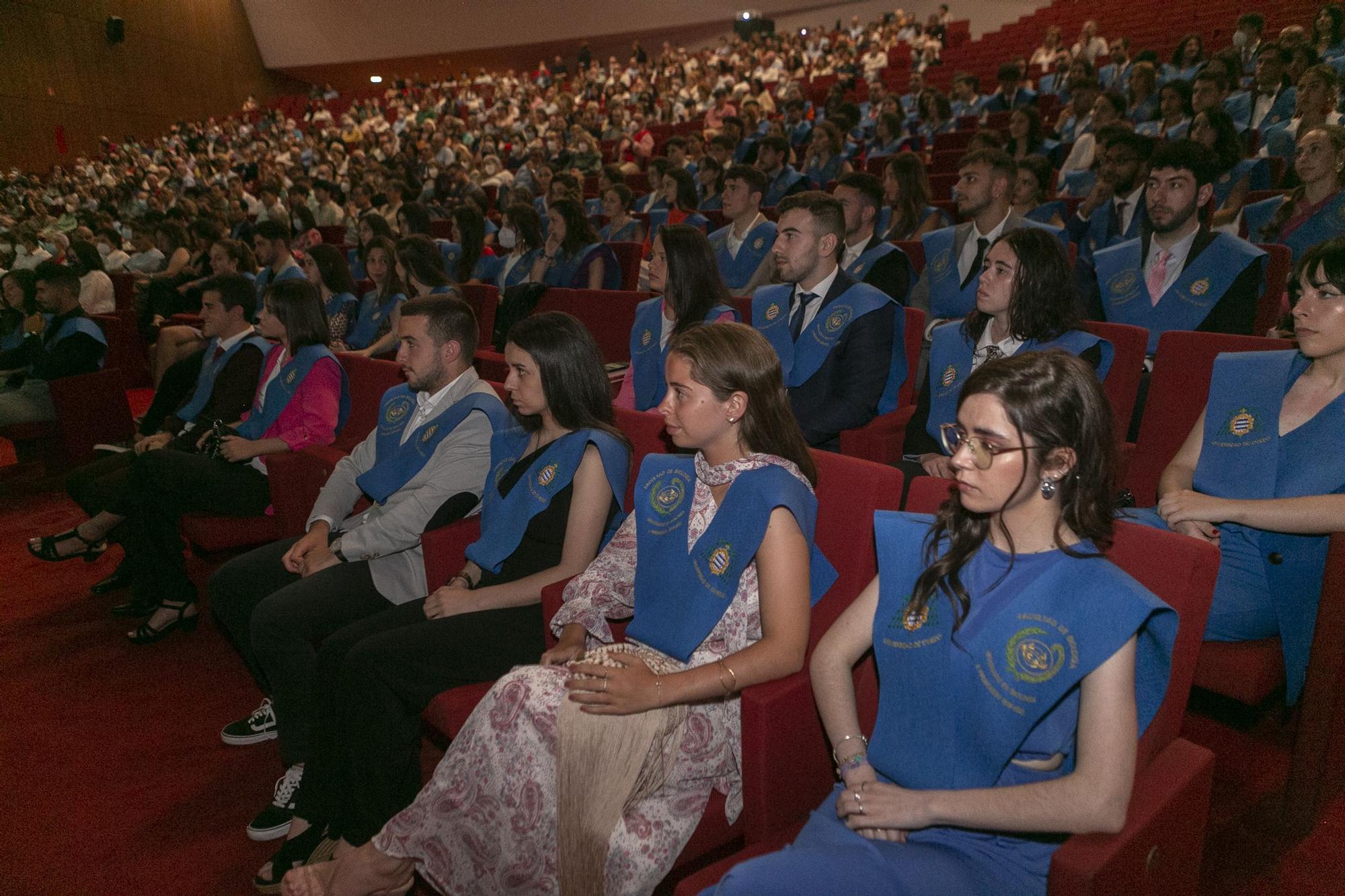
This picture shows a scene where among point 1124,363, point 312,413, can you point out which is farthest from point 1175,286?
point 312,413

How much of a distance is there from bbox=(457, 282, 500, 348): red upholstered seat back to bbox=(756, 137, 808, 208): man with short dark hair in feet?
9.15

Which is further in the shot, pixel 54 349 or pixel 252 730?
pixel 54 349

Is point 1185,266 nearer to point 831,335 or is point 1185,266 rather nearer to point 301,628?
point 831,335

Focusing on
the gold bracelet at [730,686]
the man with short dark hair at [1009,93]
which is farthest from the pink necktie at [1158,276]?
the man with short dark hair at [1009,93]

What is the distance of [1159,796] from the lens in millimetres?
1125

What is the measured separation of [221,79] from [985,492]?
2150 cm

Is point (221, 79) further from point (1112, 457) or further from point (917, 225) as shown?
point (1112, 457)

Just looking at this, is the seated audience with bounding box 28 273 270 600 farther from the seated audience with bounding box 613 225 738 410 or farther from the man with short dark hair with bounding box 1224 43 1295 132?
the man with short dark hair with bounding box 1224 43 1295 132

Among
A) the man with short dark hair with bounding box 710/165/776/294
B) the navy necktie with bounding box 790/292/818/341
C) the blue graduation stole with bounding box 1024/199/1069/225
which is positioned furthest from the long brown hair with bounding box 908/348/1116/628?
the blue graduation stole with bounding box 1024/199/1069/225

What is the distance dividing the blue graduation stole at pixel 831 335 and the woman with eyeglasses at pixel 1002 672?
4.47 feet

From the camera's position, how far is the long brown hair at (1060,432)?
1.19m

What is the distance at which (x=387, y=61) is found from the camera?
19.2 meters

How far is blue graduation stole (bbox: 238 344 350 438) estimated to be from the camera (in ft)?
9.61

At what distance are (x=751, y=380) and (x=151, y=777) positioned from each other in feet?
5.80
